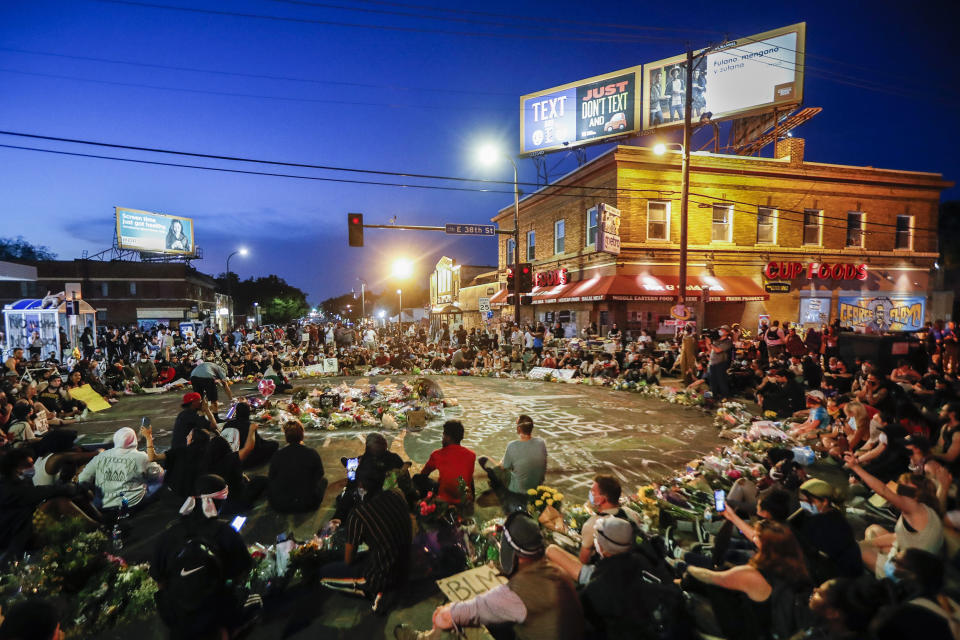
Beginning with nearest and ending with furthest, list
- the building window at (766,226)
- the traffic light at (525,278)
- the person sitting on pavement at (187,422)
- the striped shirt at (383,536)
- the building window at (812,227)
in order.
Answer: the striped shirt at (383,536), the person sitting on pavement at (187,422), the traffic light at (525,278), the building window at (766,226), the building window at (812,227)

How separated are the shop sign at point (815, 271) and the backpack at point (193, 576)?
951 inches

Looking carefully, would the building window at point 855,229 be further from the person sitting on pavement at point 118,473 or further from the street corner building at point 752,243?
the person sitting on pavement at point 118,473

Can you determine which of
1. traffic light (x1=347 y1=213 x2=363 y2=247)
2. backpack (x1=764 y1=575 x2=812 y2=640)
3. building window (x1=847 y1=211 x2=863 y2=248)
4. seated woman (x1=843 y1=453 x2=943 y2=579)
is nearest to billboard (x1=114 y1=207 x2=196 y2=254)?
traffic light (x1=347 y1=213 x2=363 y2=247)

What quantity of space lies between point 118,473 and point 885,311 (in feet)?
104

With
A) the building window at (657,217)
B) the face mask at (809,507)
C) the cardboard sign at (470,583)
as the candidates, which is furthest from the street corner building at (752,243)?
the cardboard sign at (470,583)

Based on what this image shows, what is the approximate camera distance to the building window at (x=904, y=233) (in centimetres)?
2270

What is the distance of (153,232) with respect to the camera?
48219 millimetres

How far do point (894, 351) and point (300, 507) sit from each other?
14.5 metres

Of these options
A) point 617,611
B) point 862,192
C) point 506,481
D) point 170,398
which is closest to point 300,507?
point 506,481

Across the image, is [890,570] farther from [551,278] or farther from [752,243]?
[551,278]

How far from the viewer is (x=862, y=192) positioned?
72.4ft

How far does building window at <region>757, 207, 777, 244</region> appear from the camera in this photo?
21.4m

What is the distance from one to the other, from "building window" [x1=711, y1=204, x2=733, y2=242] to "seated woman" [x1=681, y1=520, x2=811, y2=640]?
20.8m

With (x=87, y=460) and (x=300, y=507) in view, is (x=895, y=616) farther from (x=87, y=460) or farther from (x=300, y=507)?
(x=87, y=460)
